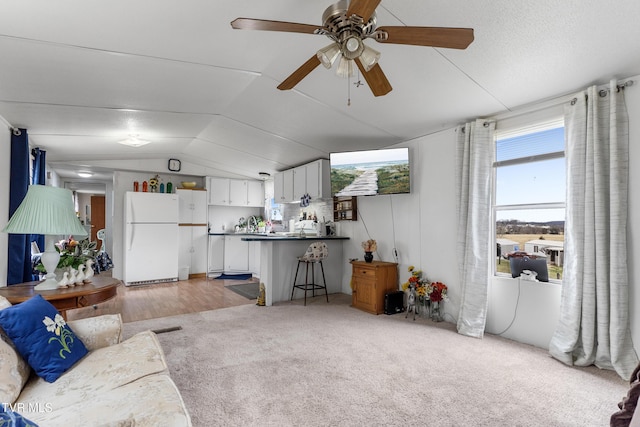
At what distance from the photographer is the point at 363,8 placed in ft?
4.78

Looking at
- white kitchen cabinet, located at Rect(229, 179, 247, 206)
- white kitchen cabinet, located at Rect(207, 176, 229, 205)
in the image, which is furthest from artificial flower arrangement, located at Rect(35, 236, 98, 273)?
white kitchen cabinet, located at Rect(229, 179, 247, 206)

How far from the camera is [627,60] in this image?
2316 mm

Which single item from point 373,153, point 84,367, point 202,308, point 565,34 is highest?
point 565,34

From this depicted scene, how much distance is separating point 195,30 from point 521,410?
3224 millimetres

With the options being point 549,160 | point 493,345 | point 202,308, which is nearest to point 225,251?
point 202,308

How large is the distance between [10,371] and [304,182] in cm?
468

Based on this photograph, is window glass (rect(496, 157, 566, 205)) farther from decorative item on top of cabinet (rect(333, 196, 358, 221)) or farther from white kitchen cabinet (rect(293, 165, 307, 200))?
white kitchen cabinet (rect(293, 165, 307, 200))

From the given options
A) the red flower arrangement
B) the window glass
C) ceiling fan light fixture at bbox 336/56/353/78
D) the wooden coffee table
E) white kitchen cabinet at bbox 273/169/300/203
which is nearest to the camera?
ceiling fan light fixture at bbox 336/56/353/78

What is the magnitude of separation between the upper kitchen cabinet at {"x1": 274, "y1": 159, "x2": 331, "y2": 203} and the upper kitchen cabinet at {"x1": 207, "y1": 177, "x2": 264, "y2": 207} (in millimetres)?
1205

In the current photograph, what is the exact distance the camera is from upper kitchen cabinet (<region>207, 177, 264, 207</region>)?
723cm

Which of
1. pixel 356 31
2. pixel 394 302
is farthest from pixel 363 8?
pixel 394 302

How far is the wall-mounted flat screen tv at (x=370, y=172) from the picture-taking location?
418 centimetres

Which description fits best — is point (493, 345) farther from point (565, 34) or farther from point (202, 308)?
point (202, 308)

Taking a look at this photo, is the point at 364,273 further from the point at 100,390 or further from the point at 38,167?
the point at 38,167
